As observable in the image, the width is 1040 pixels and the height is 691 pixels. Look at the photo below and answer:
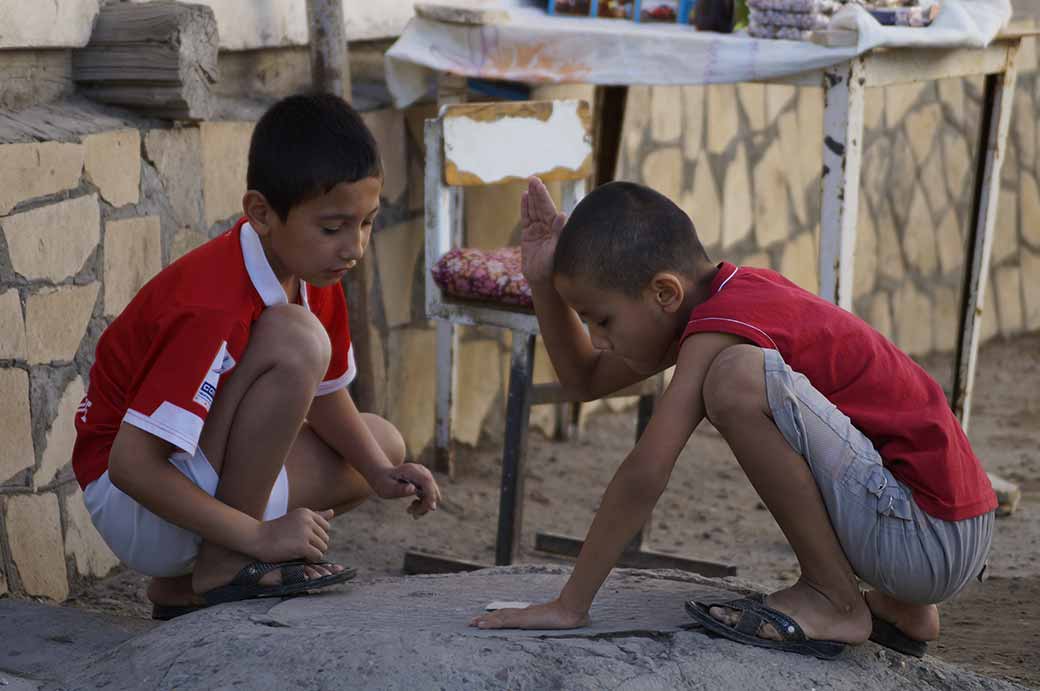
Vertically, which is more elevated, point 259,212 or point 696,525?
point 259,212

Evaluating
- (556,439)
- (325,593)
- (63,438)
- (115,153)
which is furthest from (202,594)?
(556,439)

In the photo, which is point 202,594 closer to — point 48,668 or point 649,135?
point 48,668

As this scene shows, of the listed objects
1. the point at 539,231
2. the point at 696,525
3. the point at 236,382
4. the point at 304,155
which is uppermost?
the point at 304,155

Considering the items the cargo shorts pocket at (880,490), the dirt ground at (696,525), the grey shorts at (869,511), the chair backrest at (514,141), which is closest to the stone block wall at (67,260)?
the dirt ground at (696,525)

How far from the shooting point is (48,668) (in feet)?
7.34

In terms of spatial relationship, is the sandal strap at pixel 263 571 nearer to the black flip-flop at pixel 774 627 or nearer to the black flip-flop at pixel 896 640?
the black flip-flop at pixel 774 627

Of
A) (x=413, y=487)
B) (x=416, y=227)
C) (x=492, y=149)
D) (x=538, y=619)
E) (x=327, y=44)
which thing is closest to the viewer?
(x=538, y=619)

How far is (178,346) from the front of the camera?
216cm

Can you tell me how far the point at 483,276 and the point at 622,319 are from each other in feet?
3.69

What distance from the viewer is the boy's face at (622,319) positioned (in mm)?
2109

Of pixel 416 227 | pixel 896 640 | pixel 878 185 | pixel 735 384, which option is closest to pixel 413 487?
pixel 735 384

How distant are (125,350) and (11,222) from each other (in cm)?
53

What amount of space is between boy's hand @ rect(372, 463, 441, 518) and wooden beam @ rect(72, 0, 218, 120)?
3.36 feet

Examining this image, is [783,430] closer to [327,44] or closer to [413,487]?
[413,487]
